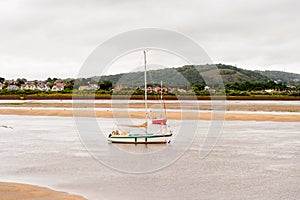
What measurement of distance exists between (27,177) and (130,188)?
16.6ft

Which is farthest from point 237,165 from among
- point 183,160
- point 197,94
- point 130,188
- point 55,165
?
point 197,94

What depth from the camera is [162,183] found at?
60.5 feet

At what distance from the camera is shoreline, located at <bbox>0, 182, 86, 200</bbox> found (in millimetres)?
15429

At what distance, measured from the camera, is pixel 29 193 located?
52.4 ft

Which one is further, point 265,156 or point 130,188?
point 265,156

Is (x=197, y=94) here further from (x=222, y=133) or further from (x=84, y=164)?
(x=84, y=164)

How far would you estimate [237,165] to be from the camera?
22.5 m

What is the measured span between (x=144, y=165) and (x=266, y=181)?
675 cm

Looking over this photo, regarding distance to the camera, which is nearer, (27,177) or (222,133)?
(27,177)

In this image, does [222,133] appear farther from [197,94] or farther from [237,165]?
[197,94]

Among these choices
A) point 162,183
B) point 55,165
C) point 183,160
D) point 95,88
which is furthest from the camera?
point 95,88

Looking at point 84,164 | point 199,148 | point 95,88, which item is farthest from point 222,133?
point 95,88

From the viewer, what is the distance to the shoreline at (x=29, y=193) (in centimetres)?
1543

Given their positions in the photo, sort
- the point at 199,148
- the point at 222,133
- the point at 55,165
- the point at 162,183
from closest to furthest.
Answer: the point at 162,183 < the point at 55,165 < the point at 199,148 < the point at 222,133
